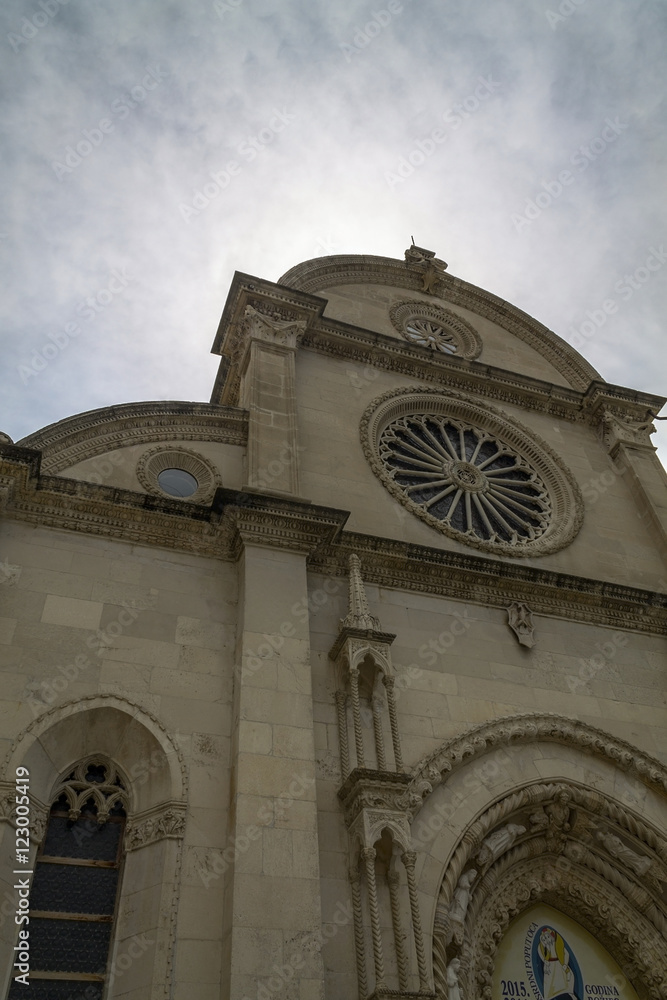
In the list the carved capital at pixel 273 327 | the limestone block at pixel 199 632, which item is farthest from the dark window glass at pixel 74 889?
the carved capital at pixel 273 327

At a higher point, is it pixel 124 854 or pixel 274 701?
pixel 274 701

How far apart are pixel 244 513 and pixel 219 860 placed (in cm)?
447

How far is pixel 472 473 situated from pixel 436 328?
5370mm

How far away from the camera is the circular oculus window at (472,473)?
14.1m

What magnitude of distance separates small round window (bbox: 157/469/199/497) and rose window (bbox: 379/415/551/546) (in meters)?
3.59

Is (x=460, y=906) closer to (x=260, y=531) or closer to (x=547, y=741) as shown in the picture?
(x=547, y=741)

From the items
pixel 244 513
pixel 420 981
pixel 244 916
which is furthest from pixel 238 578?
pixel 420 981

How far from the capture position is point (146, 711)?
9.21 meters

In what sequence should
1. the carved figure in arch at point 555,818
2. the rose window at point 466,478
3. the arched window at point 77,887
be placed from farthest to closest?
1. the rose window at point 466,478
2. the carved figure in arch at point 555,818
3. the arched window at point 77,887

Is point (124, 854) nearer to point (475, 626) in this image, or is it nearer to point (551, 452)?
point (475, 626)

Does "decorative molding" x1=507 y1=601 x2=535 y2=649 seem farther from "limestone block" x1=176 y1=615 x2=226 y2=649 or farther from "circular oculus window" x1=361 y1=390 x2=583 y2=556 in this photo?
"limestone block" x1=176 y1=615 x2=226 y2=649

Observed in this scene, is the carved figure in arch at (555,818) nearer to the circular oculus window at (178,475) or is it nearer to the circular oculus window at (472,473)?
the circular oculus window at (472,473)

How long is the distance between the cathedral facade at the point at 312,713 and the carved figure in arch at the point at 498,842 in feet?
0.12

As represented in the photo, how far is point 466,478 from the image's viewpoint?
15258mm
